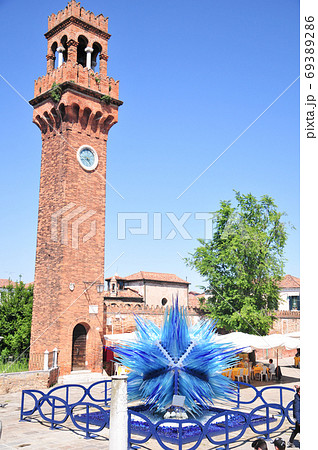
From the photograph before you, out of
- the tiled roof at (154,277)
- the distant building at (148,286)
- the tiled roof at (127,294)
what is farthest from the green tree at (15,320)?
the tiled roof at (154,277)

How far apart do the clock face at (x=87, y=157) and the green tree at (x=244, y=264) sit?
8718 millimetres

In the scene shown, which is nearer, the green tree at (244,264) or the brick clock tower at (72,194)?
the brick clock tower at (72,194)

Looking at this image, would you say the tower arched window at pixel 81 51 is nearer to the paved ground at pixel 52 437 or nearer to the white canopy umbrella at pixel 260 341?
the white canopy umbrella at pixel 260 341

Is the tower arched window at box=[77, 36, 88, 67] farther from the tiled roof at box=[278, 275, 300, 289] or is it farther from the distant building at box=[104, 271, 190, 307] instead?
the tiled roof at box=[278, 275, 300, 289]

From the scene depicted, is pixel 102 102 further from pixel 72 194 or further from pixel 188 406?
pixel 188 406

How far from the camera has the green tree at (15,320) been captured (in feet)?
75.2

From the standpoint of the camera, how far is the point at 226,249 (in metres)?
25.0

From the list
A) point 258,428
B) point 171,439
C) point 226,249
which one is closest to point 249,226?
point 226,249

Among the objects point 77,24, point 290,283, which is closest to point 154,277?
point 290,283

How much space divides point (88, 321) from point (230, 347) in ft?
39.5

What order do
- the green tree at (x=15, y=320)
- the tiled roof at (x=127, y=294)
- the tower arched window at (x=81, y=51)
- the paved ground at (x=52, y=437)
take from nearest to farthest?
the paved ground at (x=52, y=437)
the green tree at (x=15, y=320)
the tower arched window at (x=81, y=51)
the tiled roof at (x=127, y=294)

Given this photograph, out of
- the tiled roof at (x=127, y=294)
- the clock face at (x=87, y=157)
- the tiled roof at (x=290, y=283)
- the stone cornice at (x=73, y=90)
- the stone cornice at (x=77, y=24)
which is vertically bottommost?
the tiled roof at (x=127, y=294)

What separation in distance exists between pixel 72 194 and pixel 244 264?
11276mm

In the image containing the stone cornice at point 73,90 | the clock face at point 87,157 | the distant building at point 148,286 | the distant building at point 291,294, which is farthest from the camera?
the distant building at point 291,294
